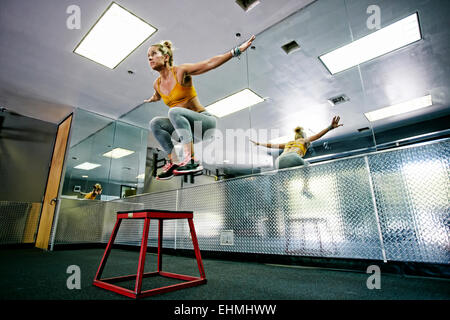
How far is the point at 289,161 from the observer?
100 inches

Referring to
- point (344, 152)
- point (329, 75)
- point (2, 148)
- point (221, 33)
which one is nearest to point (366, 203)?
point (344, 152)

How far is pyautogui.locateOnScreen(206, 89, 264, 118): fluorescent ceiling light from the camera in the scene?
4262 mm

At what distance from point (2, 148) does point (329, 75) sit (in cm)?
680

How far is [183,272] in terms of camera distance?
2043 mm

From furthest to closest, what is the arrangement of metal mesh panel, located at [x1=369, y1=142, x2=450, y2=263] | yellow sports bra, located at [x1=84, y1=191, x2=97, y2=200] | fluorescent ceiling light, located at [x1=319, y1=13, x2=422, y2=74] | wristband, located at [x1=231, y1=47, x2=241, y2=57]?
yellow sports bra, located at [x1=84, y1=191, x2=97, y2=200] → fluorescent ceiling light, located at [x1=319, y1=13, x2=422, y2=74] → wristband, located at [x1=231, y1=47, x2=241, y2=57] → metal mesh panel, located at [x1=369, y1=142, x2=450, y2=263]

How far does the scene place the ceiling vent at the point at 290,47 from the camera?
3.30m

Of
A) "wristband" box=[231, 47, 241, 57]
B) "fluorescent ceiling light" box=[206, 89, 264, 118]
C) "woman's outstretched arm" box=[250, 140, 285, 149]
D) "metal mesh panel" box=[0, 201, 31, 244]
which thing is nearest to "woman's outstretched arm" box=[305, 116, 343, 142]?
"woman's outstretched arm" box=[250, 140, 285, 149]

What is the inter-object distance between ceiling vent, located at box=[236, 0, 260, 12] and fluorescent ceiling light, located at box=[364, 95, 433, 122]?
1.94m

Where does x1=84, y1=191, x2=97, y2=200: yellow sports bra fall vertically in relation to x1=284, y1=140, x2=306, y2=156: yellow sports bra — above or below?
below

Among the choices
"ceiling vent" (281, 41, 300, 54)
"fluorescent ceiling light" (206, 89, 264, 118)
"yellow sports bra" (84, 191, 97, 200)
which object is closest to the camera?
"ceiling vent" (281, 41, 300, 54)

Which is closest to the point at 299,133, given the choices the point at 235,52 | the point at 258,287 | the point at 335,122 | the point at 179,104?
the point at 335,122

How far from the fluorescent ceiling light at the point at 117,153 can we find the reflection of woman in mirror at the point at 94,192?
31.7 inches

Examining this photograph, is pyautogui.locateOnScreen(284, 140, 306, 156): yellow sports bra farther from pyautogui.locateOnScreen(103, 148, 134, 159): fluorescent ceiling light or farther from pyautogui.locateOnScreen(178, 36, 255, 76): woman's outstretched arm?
pyautogui.locateOnScreen(103, 148, 134, 159): fluorescent ceiling light
